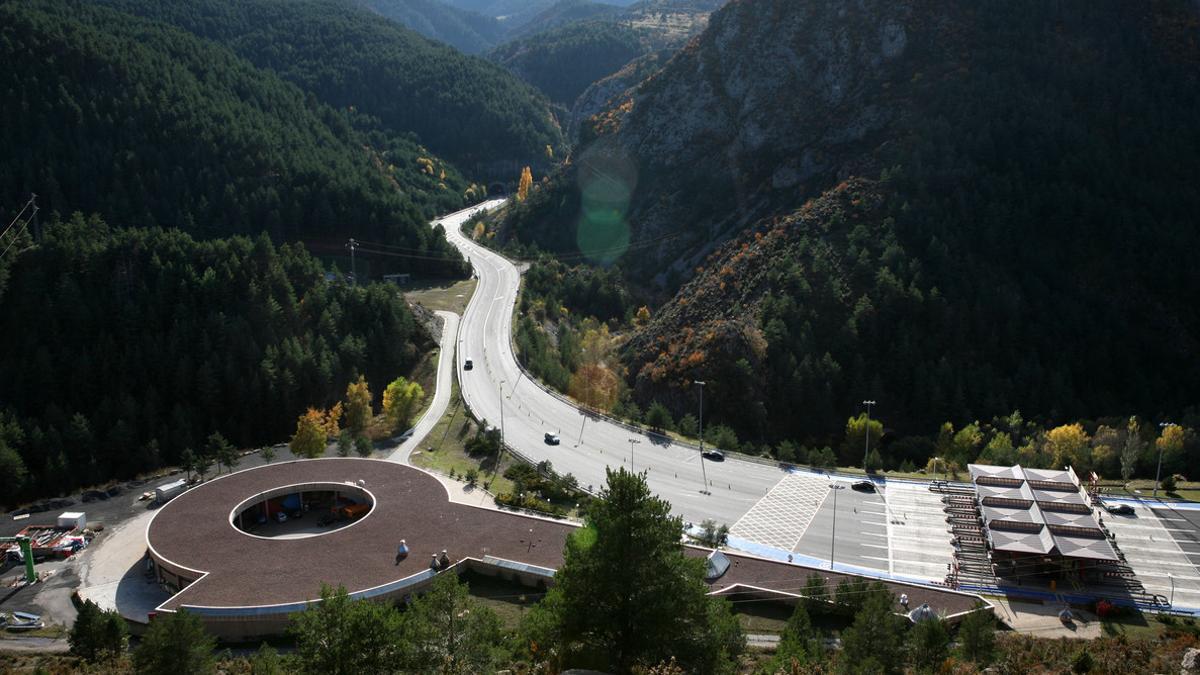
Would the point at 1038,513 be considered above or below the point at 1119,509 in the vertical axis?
above

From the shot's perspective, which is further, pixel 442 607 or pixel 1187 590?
pixel 1187 590

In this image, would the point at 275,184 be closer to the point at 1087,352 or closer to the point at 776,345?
the point at 776,345

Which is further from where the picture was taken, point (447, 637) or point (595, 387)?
point (595, 387)

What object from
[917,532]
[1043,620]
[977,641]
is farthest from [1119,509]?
[977,641]

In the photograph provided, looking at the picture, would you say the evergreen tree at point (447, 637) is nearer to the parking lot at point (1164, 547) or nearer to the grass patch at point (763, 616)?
the grass patch at point (763, 616)

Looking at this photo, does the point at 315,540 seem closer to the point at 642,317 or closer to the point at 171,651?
the point at 171,651

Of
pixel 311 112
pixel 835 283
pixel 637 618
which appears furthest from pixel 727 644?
pixel 311 112

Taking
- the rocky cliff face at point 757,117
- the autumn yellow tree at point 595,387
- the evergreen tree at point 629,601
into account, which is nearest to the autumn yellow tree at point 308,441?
the autumn yellow tree at point 595,387
